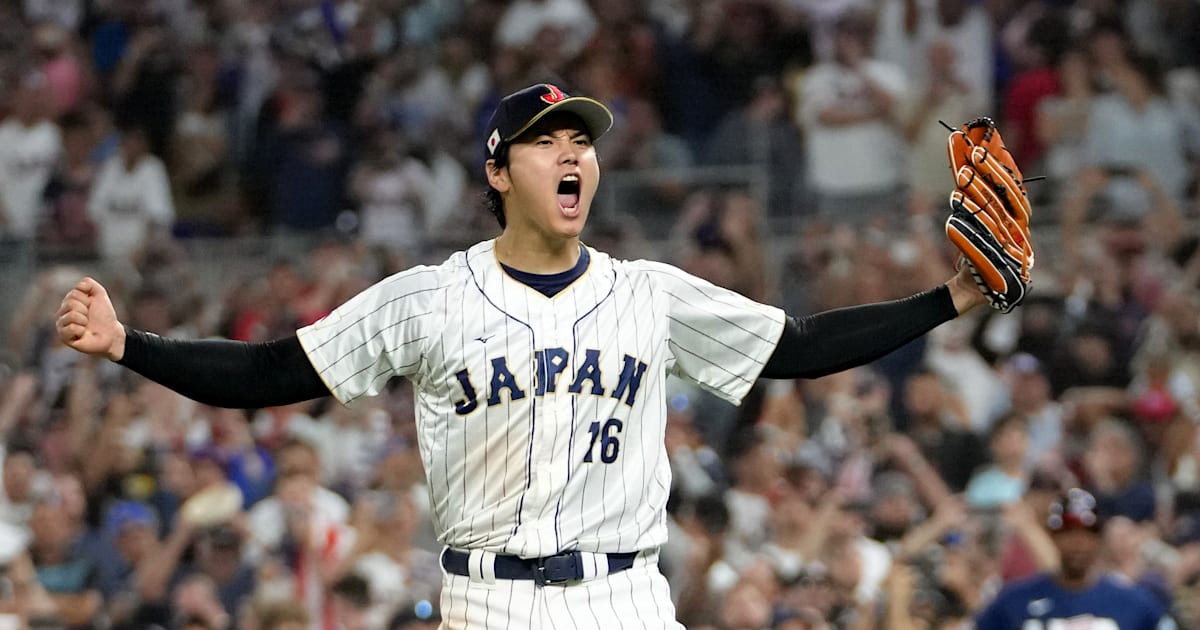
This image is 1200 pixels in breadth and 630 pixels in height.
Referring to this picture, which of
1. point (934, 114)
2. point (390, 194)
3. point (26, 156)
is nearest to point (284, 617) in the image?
point (390, 194)

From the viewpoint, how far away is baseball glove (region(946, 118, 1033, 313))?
403 centimetres

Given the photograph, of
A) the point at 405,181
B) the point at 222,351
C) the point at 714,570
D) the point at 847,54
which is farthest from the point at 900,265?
the point at 222,351

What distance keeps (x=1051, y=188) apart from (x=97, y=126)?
5.64 m

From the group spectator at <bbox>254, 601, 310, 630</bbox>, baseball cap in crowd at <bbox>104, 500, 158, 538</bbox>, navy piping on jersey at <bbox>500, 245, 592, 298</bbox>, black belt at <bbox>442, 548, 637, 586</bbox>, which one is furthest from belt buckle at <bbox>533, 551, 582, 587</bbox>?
baseball cap in crowd at <bbox>104, 500, 158, 538</bbox>

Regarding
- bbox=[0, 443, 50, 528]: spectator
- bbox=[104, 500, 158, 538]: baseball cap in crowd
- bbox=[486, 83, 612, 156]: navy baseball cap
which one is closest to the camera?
bbox=[486, 83, 612, 156]: navy baseball cap

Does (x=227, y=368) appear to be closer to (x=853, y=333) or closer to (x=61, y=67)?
(x=853, y=333)

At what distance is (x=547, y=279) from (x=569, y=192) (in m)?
0.20

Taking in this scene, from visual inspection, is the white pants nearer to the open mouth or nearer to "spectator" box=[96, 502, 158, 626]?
the open mouth

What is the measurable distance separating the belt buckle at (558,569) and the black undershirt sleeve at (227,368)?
1.95 feet

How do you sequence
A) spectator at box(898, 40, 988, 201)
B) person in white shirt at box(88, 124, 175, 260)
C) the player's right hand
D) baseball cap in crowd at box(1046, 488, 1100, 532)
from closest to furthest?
the player's right hand
baseball cap in crowd at box(1046, 488, 1100, 532)
spectator at box(898, 40, 988, 201)
person in white shirt at box(88, 124, 175, 260)

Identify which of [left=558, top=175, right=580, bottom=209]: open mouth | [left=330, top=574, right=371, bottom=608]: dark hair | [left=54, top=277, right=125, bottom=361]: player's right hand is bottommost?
[left=330, top=574, right=371, bottom=608]: dark hair

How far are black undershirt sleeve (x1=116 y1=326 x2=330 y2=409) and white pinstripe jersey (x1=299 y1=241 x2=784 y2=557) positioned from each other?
0.18 feet

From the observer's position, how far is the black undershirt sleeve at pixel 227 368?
398 cm

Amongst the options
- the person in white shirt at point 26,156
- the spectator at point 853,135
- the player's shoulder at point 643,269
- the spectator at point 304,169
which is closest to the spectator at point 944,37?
the spectator at point 853,135
